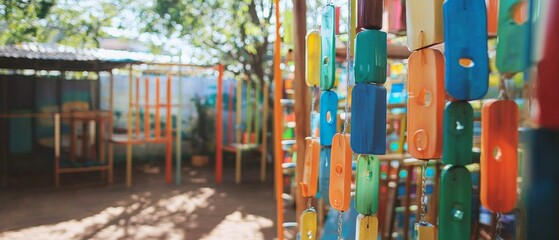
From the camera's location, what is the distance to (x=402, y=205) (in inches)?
175

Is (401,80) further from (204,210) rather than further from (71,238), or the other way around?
(71,238)

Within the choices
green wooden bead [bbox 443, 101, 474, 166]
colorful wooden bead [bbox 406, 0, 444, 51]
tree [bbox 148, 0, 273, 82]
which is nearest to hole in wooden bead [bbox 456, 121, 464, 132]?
green wooden bead [bbox 443, 101, 474, 166]

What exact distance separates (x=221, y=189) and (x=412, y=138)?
6006 mm

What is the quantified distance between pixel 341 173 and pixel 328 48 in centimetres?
52

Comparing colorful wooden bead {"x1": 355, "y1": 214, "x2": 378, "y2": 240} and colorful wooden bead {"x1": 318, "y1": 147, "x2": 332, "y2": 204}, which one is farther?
colorful wooden bead {"x1": 318, "y1": 147, "x2": 332, "y2": 204}

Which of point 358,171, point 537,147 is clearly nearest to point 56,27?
point 358,171

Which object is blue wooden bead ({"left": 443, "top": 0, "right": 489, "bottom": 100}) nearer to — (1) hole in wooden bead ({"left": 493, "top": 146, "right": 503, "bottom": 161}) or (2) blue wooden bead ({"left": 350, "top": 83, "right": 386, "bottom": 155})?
(1) hole in wooden bead ({"left": 493, "top": 146, "right": 503, "bottom": 161})

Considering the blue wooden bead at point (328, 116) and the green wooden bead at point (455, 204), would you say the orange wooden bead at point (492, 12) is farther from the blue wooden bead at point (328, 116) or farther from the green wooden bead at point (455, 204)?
the green wooden bead at point (455, 204)

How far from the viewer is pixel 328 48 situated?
6.00ft

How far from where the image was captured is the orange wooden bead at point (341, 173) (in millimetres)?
1533

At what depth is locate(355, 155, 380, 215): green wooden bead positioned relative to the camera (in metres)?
1.46

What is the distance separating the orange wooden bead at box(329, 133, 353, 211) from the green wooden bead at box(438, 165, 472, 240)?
356 mm

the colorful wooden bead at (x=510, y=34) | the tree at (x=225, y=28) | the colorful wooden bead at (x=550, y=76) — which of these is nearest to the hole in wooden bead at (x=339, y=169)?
the colorful wooden bead at (x=510, y=34)

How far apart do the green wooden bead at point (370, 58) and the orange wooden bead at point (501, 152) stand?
366mm
